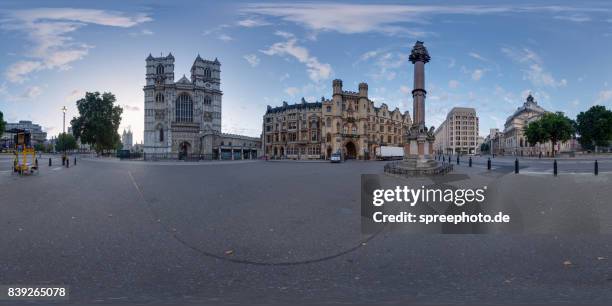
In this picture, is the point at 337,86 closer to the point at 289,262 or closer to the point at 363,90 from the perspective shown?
the point at 363,90

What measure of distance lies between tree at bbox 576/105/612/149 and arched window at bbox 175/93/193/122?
4078 inches

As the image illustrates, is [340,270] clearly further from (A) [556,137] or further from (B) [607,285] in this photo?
(A) [556,137]

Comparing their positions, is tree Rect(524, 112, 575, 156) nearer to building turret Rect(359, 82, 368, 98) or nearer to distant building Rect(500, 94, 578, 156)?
building turret Rect(359, 82, 368, 98)

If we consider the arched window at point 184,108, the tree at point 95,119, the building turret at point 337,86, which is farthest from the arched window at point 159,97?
the building turret at point 337,86

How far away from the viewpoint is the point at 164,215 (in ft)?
22.8

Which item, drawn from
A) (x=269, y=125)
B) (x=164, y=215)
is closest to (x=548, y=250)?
(x=164, y=215)

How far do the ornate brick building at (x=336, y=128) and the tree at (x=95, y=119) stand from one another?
127ft

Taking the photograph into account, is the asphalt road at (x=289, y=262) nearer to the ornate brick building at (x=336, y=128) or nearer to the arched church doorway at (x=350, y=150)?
the ornate brick building at (x=336, y=128)

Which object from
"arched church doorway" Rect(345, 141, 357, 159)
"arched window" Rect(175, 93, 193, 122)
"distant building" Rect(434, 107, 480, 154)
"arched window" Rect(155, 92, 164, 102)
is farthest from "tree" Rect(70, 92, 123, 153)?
"distant building" Rect(434, 107, 480, 154)

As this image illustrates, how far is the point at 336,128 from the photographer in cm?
6097

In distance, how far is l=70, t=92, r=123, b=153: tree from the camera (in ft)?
207

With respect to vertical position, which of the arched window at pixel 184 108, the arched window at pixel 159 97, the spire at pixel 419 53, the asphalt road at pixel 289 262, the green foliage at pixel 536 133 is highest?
the arched window at pixel 159 97

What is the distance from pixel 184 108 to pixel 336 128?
1754 inches

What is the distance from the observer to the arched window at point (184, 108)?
76.4 m
